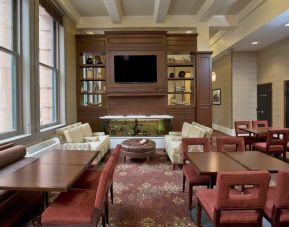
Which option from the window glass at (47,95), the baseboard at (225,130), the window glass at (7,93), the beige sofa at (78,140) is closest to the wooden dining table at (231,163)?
the beige sofa at (78,140)

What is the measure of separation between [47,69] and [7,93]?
68.4 inches

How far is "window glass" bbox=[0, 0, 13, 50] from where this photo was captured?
3.91m

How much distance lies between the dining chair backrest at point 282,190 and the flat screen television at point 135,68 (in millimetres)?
5391

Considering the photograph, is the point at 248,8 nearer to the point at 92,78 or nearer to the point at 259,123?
the point at 259,123

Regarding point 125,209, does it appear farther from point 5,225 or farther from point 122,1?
point 122,1

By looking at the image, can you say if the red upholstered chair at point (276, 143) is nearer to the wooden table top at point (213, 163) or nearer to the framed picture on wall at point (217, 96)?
the wooden table top at point (213, 163)

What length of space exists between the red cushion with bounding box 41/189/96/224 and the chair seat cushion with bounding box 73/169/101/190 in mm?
340

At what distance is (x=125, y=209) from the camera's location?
123 inches

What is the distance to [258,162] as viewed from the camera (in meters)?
2.71

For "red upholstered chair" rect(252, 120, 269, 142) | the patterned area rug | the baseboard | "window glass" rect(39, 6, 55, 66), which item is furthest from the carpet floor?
the baseboard

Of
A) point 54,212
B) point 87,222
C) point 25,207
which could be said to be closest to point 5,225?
point 25,207

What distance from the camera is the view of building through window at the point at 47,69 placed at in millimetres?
5338

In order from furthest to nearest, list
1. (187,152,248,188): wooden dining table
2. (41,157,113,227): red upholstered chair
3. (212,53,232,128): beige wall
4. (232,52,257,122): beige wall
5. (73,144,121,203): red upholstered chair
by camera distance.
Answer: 1. (212,53,232,128): beige wall
2. (232,52,257,122): beige wall
3. (73,144,121,203): red upholstered chair
4. (187,152,248,188): wooden dining table
5. (41,157,113,227): red upholstered chair

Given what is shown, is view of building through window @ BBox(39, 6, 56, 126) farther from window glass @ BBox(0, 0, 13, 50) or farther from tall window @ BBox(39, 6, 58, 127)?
window glass @ BBox(0, 0, 13, 50)
